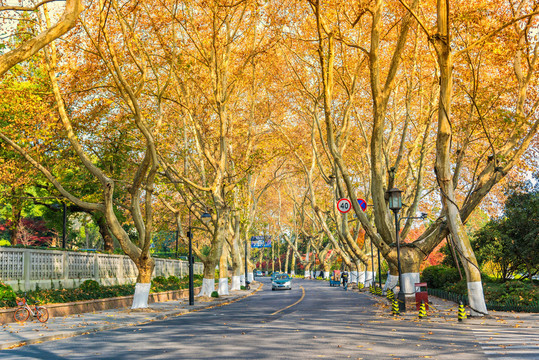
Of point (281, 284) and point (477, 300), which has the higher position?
point (477, 300)

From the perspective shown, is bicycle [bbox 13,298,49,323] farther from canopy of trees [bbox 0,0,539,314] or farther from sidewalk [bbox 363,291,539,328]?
sidewalk [bbox 363,291,539,328]

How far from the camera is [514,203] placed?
1030 inches

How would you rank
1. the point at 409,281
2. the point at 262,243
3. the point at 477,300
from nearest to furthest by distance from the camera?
the point at 477,300 → the point at 409,281 → the point at 262,243

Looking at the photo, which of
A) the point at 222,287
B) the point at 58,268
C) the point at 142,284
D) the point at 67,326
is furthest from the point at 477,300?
the point at 222,287

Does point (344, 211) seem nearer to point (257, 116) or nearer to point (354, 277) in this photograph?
point (257, 116)

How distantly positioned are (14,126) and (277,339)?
16487 mm

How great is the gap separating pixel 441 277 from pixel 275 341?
2129 centimetres

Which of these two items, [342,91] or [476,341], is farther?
[342,91]

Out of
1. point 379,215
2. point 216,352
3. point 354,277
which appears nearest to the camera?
point 216,352

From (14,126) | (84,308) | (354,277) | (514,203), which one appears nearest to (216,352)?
(84,308)

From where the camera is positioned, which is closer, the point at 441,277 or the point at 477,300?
the point at 477,300

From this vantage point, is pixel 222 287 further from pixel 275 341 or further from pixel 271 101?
pixel 275 341

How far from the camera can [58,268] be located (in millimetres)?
22938

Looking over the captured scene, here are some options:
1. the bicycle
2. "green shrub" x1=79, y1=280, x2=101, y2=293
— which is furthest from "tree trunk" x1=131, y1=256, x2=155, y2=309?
the bicycle
